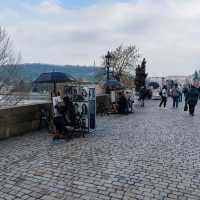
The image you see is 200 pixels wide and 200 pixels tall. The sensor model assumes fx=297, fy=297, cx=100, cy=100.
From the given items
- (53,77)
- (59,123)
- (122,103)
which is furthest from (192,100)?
(59,123)

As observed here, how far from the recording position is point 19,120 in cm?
1012

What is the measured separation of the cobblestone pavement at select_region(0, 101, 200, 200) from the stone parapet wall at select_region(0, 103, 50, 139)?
0.39 meters

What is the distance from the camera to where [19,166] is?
636 centimetres

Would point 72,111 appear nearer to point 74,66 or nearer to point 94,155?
point 94,155

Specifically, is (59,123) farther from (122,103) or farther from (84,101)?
(122,103)

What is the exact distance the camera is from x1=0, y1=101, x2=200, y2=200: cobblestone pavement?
495 centimetres

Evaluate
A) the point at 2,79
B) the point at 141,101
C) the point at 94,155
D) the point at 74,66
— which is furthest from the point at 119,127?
the point at 74,66

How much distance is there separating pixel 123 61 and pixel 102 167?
34966 mm

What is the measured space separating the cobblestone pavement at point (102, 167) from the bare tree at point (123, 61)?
30.1m

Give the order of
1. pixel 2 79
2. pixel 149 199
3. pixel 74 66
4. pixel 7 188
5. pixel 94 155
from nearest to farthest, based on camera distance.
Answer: pixel 149 199 < pixel 7 188 < pixel 94 155 < pixel 2 79 < pixel 74 66

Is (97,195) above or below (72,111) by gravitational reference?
below

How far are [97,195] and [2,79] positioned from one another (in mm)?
25742

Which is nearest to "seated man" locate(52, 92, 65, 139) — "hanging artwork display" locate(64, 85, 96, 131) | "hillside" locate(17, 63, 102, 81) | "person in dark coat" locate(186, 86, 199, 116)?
"hanging artwork display" locate(64, 85, 96, 131)

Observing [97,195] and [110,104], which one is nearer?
[97,195]
